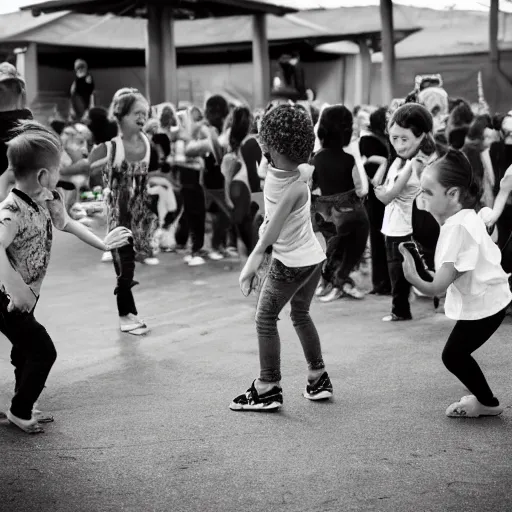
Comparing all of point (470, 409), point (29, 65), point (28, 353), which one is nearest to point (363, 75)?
point (29, 65)

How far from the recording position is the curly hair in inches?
174

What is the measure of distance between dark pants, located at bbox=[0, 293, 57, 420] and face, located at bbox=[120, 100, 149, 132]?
2.56m

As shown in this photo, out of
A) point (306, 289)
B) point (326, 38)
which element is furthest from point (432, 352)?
point (326, 38)

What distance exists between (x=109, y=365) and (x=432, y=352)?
6.67 ft

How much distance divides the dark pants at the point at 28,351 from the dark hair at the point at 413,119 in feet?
10.1

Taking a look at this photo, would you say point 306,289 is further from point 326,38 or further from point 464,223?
point 326,38

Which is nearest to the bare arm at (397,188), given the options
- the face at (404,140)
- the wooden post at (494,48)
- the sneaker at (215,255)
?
the face at (404,140)

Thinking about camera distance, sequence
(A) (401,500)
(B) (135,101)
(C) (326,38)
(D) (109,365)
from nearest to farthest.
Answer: (A) (401,500)
(D) (109,365)
(B) (135,101)
(C) (326,38)

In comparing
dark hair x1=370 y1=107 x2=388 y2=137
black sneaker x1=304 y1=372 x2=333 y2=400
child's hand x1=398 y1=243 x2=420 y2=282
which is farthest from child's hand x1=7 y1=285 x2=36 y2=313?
dark hair x1=370 y1=107 x2=388 y2=137

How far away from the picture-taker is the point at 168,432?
4188 millimetres

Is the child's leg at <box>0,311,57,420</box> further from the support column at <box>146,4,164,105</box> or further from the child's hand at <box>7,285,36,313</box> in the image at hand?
the support column at <box>146,4,164,105</box>

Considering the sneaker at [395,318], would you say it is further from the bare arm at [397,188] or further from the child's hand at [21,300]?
the child's hand at [21,300]

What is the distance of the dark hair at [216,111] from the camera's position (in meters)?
9.64

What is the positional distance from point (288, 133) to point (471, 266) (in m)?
1.10
